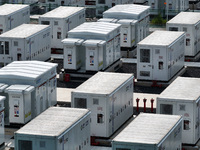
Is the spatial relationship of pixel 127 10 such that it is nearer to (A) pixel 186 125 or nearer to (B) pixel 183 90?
(B) pixel 183 90

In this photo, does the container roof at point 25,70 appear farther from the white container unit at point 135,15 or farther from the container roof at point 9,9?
the container roof at point 9,9

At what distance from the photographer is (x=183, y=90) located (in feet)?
139

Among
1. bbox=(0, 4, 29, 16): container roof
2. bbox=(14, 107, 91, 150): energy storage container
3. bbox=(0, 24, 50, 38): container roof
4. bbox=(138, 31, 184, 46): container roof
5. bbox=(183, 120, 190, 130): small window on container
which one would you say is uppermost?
bbox=(0, 4, 29, 16): container roof

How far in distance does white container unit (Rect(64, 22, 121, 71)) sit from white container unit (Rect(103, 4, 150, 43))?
4.05 metres

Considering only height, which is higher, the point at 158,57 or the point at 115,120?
the point at 158,57

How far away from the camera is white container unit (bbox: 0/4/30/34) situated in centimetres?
6159

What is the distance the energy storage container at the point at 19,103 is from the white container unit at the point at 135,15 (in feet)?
61.9

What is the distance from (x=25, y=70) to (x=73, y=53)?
9.45 meters

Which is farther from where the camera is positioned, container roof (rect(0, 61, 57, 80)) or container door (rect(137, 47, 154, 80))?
container door (rect(137, 47, 154, 80))

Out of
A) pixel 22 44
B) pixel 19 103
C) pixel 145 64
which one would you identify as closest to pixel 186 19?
pixel 145 64

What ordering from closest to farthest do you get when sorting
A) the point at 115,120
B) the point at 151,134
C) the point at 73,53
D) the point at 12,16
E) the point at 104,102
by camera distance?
the point at 151,134 < the point at 104,102 < the point at 115,120 < the point at 73,53 < the point at 12,16

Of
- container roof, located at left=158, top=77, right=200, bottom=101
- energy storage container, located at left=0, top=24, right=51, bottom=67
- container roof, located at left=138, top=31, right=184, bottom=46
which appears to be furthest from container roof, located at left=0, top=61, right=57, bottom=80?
container roof, located at left=138, top=31, right=184, bottom=46

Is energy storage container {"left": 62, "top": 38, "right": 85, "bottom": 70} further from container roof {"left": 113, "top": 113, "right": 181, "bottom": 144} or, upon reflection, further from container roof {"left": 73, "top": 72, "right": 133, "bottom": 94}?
container roof {"left": 113, "top": 113, "right": 181, "bottom": 144}

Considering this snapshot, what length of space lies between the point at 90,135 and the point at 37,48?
1622 centimetres
